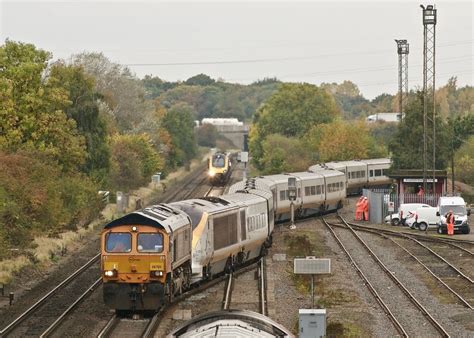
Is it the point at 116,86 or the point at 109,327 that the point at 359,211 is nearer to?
the point at 109,327

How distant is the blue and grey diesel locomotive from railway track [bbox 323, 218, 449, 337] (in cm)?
429

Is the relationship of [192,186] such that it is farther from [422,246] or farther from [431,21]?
[422,246]

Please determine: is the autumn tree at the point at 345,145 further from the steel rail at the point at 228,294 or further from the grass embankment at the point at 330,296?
the steel rail at the point at 228,294

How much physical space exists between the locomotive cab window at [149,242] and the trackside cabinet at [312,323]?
6.17 meters

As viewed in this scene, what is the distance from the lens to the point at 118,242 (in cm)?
2534

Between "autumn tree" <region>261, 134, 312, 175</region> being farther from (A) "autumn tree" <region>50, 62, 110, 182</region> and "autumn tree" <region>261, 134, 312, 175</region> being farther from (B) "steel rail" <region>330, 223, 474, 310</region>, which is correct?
(B) "steel rail" <region>330, 223, 474, 310</region>

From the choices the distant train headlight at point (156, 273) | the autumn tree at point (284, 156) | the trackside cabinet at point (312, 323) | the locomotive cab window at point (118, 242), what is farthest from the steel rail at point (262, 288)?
the autumn tree at point (284, 156)

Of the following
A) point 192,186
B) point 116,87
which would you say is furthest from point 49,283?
point 116,87

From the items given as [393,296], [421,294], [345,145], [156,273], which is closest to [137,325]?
[156,273]

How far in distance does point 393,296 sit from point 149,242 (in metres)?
9.11

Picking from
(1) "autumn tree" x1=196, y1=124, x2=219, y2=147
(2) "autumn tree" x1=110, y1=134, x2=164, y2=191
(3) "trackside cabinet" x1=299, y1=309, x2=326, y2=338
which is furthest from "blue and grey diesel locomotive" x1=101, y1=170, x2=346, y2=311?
(1) "autumn tree" x1=196, y1=124, x2=219, y2=147

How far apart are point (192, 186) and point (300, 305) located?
6079cm

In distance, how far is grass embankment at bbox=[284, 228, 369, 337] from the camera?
78.7 ft

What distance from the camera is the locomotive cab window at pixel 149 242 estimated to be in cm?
2522
